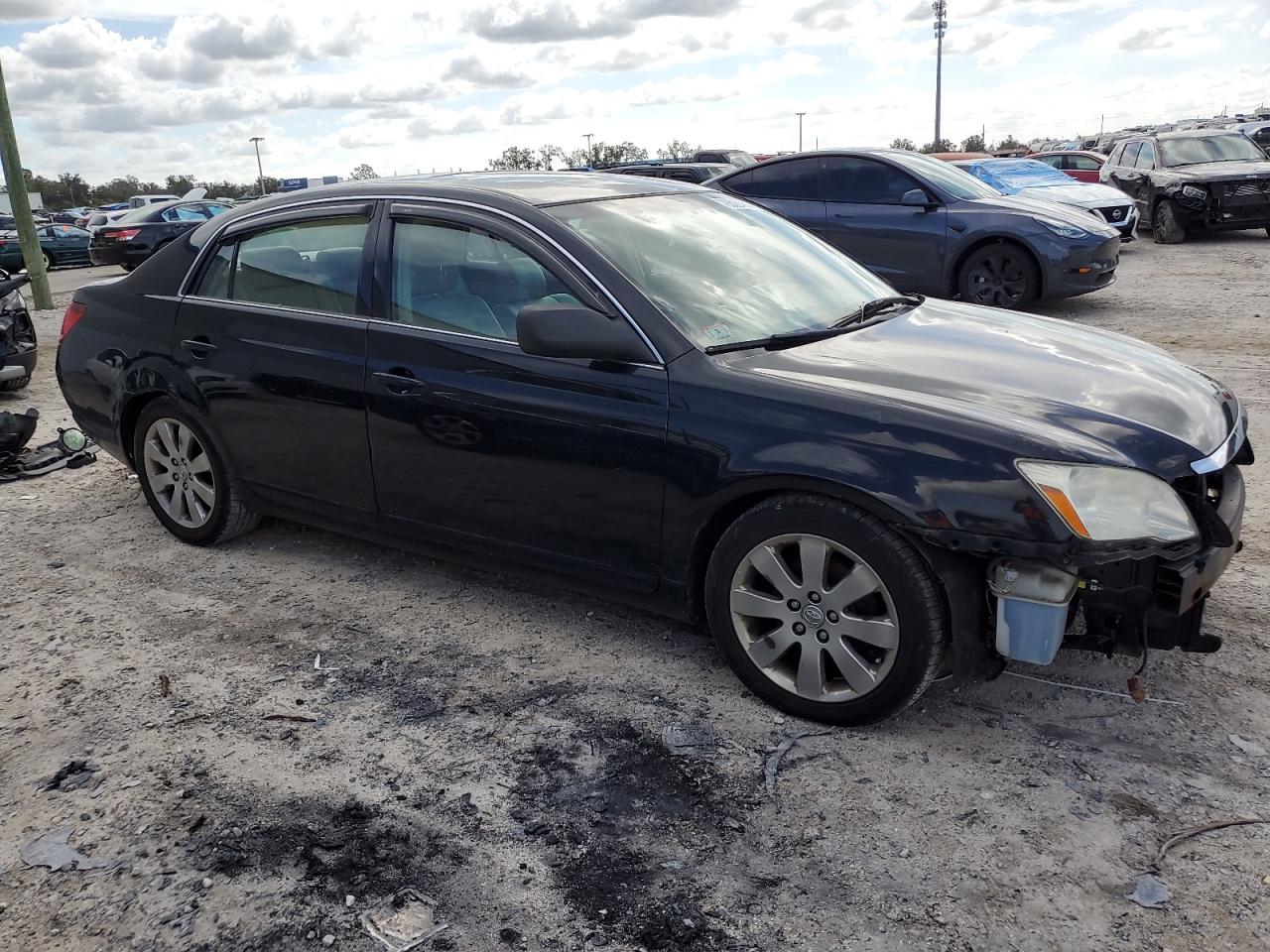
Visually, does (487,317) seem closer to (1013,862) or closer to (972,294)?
(1013,862)

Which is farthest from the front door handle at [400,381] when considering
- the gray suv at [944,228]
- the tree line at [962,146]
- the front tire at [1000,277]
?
the tree line at [962,146]

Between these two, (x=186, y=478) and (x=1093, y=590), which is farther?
(x=186, y=478)

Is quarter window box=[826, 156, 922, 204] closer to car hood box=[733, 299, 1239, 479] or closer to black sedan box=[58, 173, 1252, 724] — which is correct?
black sedan box=[58, 173, 1252, 724]

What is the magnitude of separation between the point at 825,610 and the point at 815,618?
4 cm

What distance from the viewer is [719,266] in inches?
154

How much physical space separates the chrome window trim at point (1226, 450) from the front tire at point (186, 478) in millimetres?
3803

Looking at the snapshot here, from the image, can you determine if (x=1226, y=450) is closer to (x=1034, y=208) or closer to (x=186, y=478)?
(x=186, y=478)

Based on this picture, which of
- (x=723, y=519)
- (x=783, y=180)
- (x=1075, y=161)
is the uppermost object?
(x=783, y=180)

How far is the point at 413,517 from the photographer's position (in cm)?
408

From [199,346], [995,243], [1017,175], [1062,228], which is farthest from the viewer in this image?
[1017,175]

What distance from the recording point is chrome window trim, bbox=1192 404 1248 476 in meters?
3.02

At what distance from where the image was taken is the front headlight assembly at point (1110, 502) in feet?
9.24

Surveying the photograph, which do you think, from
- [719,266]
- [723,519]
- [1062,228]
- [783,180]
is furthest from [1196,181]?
[723,519]

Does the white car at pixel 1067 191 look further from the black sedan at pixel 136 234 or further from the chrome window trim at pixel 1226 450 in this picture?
the black sedan at pixel 136 234
